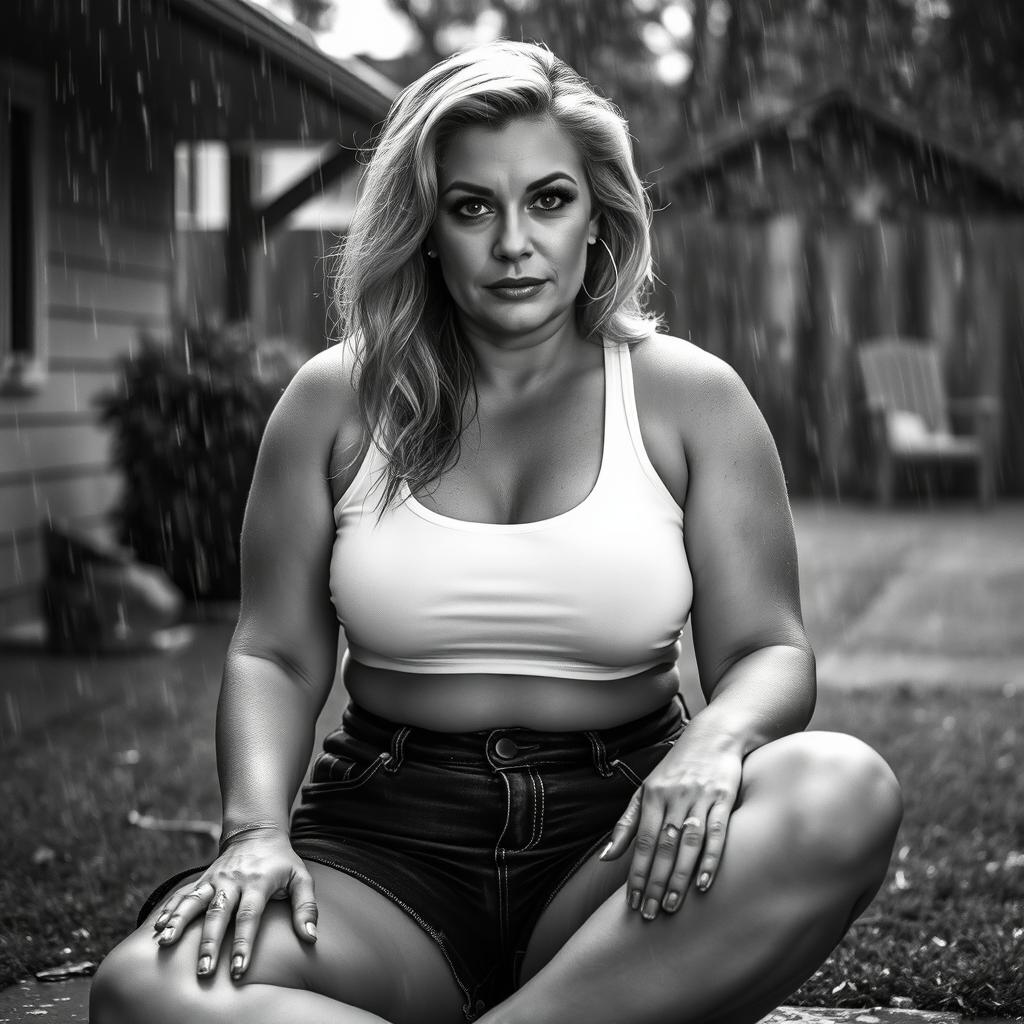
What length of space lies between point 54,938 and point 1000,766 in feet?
9.14

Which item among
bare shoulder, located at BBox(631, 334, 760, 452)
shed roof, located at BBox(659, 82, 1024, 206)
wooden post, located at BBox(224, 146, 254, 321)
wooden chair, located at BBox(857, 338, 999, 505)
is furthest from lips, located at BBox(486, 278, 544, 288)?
shed roof, located at BBox(659, 82, 1024, 206)

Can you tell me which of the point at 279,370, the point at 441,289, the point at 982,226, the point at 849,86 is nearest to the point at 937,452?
the point at 982,226

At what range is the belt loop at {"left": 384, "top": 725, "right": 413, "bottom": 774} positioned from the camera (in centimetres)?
219

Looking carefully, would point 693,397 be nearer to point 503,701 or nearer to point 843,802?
point 503,701

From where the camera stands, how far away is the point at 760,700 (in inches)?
83.2

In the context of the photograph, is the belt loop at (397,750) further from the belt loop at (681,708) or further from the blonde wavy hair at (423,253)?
the belt loop at (681,708)

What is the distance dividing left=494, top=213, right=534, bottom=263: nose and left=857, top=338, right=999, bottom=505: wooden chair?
1043cm

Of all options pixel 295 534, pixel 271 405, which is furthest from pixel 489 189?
pixel 271 405

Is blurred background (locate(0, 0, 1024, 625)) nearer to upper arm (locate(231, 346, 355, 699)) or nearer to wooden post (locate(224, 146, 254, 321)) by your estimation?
wooden post (locate(224, 146, 254, 321))

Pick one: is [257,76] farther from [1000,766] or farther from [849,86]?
[849,86]

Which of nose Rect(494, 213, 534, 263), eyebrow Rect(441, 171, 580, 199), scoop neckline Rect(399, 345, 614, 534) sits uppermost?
eyebrow Rect(441, 171, 580, 199)

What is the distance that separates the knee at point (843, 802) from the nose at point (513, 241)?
2.66 feet

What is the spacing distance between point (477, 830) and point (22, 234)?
5868mm

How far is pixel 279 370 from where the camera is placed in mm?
7754
